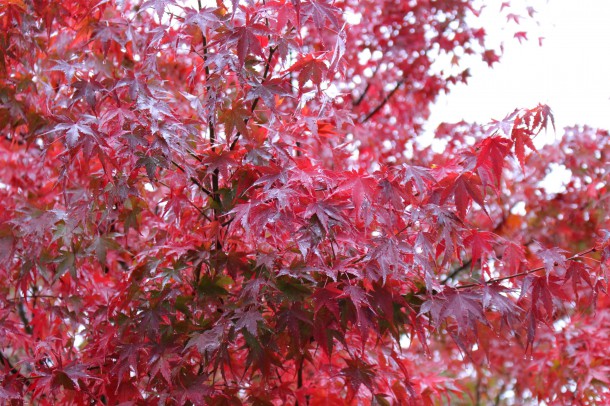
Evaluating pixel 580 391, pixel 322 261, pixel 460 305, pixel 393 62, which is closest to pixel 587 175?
pixel 393 62

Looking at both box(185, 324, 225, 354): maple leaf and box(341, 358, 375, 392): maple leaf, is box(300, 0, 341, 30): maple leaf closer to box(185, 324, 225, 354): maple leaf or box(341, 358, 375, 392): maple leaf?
box(185, 324, 225, 354): maple leaf

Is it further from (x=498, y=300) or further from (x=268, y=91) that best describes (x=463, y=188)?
(x=268, y=91)

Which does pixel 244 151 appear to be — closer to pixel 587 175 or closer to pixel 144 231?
pixel 144 231

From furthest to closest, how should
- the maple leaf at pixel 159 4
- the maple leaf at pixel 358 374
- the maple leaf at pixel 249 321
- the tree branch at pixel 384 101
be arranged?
the tree branch at pixel 384 101, the maple leaf at pixel 358 374, the maple leaf at pixel 159 4, the maple leaf at pixel 249 321

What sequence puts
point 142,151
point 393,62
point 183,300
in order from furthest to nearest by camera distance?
point 393,62
point 183,300
point 142,151

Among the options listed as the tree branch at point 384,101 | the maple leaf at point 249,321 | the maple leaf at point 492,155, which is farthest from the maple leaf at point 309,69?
the tree branch at point 384,101

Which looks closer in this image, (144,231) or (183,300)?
(183,300)

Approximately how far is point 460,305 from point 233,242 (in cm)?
73

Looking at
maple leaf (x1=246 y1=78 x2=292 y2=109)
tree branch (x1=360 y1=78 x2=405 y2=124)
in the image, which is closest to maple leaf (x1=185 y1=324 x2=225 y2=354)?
maple leaf (x1=246 y1=78 x2=292 y2=109)

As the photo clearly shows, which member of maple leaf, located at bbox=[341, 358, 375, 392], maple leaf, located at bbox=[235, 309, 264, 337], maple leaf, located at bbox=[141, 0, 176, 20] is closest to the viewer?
maple leaf, located at bbox=[235, 309, 264, 337]

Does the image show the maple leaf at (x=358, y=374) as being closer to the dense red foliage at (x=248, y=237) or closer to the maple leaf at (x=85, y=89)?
the dense red foliage at (x=248, y=237)

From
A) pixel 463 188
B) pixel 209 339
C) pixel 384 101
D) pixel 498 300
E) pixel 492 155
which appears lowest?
pixel 209 339

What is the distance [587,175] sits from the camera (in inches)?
162

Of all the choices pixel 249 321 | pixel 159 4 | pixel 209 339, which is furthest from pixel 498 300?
pixel 159 4
